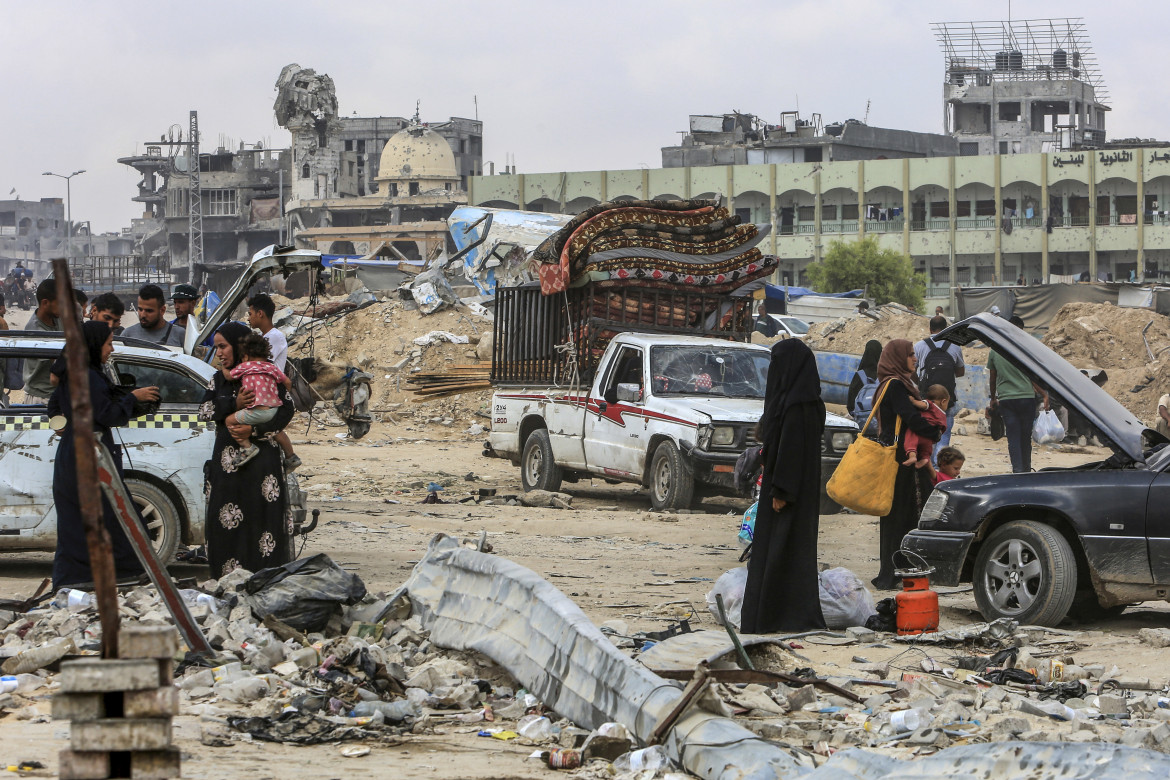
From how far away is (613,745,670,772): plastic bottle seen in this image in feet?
16.5

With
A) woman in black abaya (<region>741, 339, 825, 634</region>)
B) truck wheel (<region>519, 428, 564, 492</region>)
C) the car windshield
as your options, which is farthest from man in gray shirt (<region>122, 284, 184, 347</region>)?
the car windshield

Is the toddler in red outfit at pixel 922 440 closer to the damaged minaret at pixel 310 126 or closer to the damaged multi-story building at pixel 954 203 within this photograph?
the damaged multi-story building at pixel 954 203

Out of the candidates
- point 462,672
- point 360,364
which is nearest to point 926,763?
point 462,672

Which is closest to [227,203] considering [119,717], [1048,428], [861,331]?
[861,331]

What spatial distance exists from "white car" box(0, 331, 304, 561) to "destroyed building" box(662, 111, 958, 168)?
8403 cm

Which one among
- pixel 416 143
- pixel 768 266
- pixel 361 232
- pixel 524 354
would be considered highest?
→ pixel 416 143

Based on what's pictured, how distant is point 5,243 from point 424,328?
126 m

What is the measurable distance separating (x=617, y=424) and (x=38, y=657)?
8.77 m

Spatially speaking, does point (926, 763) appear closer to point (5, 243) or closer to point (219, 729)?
point (219, 729)

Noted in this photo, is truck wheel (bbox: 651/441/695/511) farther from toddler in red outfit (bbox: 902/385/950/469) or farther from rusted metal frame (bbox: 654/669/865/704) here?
rusted metal frame (bbox: 654/669/865/704)

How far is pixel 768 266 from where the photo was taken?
1728 centimetres

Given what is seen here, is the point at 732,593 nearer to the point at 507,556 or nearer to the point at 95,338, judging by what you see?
the point at 507,556

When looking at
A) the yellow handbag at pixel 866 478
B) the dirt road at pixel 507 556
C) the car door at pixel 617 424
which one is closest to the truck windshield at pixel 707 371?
the car door at pixel 617 424

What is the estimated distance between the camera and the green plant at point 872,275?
68.6m
